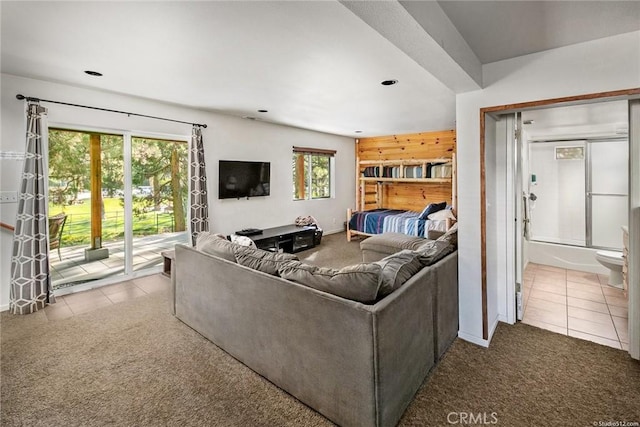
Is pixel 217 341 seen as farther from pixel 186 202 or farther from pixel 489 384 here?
pixel 186 202

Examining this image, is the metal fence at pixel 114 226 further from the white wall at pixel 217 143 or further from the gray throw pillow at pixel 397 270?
the gray throw pillow at pixel 397 270

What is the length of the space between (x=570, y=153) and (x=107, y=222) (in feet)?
22.7

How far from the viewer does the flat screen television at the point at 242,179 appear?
16.4 feet

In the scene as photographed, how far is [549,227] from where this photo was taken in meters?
5.32

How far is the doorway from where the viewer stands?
3627 mm

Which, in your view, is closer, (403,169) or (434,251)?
(434,251)

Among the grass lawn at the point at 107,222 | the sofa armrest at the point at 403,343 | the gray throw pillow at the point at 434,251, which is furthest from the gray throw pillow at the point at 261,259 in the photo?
the grass lawn at the point at 107,222

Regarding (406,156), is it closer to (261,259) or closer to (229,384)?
(261,259)

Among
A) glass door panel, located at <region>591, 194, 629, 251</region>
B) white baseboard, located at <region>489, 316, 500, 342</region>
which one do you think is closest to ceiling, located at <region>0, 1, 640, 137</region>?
white baseboard, located at <region>489, 316, 500, 342</region>

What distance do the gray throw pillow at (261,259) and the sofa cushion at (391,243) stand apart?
2097mm

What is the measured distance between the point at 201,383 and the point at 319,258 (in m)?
3.29

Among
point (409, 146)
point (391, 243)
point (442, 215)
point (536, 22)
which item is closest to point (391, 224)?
point (442, 215)

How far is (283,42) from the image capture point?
234 cm

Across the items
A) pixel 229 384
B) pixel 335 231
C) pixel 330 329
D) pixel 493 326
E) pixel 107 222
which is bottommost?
pixel 229 384
